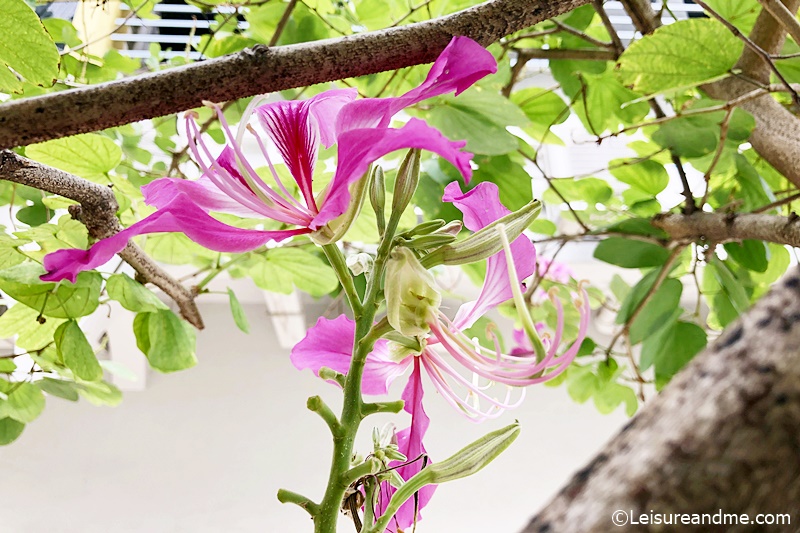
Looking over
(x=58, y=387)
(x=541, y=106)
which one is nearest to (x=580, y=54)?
(x=541, y=106)

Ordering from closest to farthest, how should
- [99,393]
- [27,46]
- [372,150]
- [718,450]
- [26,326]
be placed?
[718,450] < [372,150] < [27,46] < [26,326] < [99,393]

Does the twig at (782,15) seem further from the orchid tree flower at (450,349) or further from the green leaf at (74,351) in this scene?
the green leaf at (74,351)

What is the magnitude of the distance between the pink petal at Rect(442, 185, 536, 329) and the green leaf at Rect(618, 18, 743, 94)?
23cm

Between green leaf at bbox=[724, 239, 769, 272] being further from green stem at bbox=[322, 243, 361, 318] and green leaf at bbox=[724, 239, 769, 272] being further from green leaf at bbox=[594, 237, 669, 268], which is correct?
green stem at bbox=[322, 243, 361, 318]

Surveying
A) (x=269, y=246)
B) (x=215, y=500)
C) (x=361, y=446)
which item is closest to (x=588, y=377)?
(x=269, y=246)

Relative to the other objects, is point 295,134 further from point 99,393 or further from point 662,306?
point 99,393

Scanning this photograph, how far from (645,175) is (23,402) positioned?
26.6 inches

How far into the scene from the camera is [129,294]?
1.61 ft

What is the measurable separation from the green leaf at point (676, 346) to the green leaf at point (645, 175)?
0.19 m

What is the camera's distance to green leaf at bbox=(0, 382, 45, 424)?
0.70 m

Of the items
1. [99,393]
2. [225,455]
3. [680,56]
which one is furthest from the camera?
[225,455]

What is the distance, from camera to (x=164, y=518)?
2.14 m

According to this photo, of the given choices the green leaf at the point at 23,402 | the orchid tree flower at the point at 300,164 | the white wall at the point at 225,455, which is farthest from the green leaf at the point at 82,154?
the white wall at the point at 225,455

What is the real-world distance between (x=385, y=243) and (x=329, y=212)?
24 mm
